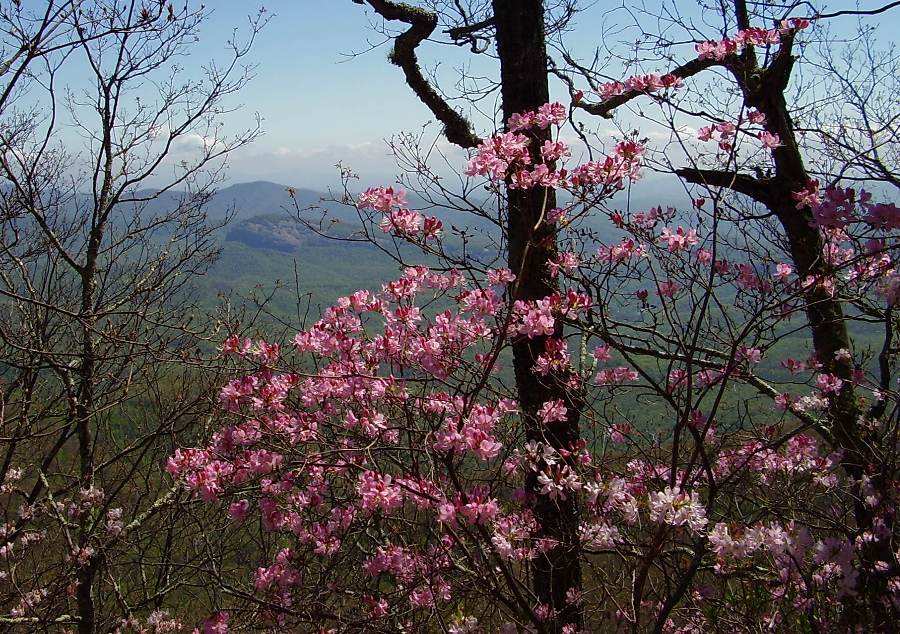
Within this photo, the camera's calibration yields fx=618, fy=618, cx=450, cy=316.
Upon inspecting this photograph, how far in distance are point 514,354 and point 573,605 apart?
1.36 m

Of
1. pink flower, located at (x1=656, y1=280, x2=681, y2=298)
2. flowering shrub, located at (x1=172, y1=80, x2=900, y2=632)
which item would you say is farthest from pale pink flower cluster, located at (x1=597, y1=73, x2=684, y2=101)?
pink flower, located at (x1=656, y1=280, x2=681, y2=298)

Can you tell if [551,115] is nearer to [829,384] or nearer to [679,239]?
[679,239]

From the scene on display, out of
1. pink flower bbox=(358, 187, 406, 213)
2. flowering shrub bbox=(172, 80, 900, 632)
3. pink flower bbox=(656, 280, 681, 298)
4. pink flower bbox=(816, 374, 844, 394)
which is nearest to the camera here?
flowering shrub bbox=(172, 80, 900, 632)

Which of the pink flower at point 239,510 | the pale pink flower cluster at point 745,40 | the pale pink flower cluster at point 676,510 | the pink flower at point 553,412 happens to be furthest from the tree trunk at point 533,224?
the pink flower at point 239,510

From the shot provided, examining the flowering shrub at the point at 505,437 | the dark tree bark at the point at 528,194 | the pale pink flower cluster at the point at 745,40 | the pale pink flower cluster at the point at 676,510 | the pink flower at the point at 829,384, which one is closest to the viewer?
the pale pink flower cluster at the point at 676,510

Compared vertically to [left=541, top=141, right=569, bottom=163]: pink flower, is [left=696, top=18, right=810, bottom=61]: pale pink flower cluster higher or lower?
higher

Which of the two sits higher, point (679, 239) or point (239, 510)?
point (679, 239)

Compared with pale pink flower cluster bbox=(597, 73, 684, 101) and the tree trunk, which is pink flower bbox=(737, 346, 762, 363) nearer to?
the tree trunk

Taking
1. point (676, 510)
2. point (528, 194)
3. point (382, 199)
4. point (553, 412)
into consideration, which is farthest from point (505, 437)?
point (676, 510)

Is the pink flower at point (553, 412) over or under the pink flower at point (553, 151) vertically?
under

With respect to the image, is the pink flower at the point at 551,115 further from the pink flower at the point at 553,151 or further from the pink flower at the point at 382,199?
the pink flower at the point at 382,199

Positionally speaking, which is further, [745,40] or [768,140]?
[768,140]

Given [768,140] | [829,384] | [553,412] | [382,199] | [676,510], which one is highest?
[768,140]

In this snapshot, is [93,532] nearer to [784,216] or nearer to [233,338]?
[233,338]
